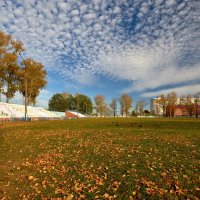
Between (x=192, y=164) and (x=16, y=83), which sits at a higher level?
(x=16, y=83)

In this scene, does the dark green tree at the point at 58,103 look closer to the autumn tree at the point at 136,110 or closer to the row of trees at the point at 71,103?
the row of trees at the point at 71,103

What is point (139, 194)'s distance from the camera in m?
4.84

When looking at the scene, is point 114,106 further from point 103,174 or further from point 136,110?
point 103,174

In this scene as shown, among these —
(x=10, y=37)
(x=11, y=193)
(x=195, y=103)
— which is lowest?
(x=11, y=193)

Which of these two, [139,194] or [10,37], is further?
[10,37]

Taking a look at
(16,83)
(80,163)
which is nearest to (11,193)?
(80,163)

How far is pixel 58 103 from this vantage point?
378 ft

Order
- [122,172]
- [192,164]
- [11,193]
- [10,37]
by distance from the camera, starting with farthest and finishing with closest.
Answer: [10,37]
[192,164]
[122,172]
[11,193]

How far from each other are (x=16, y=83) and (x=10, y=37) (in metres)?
14.3

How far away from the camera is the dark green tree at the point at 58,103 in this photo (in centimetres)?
11444

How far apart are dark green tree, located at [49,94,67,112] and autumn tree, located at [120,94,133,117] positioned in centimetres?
3375

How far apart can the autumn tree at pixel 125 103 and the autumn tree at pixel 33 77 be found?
62.1 m

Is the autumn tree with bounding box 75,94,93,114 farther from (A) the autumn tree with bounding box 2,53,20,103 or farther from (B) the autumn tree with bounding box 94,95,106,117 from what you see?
(A) the autumn tree with bounding box 2,53,20,103

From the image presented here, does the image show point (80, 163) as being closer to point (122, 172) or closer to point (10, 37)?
point (122, 172)
